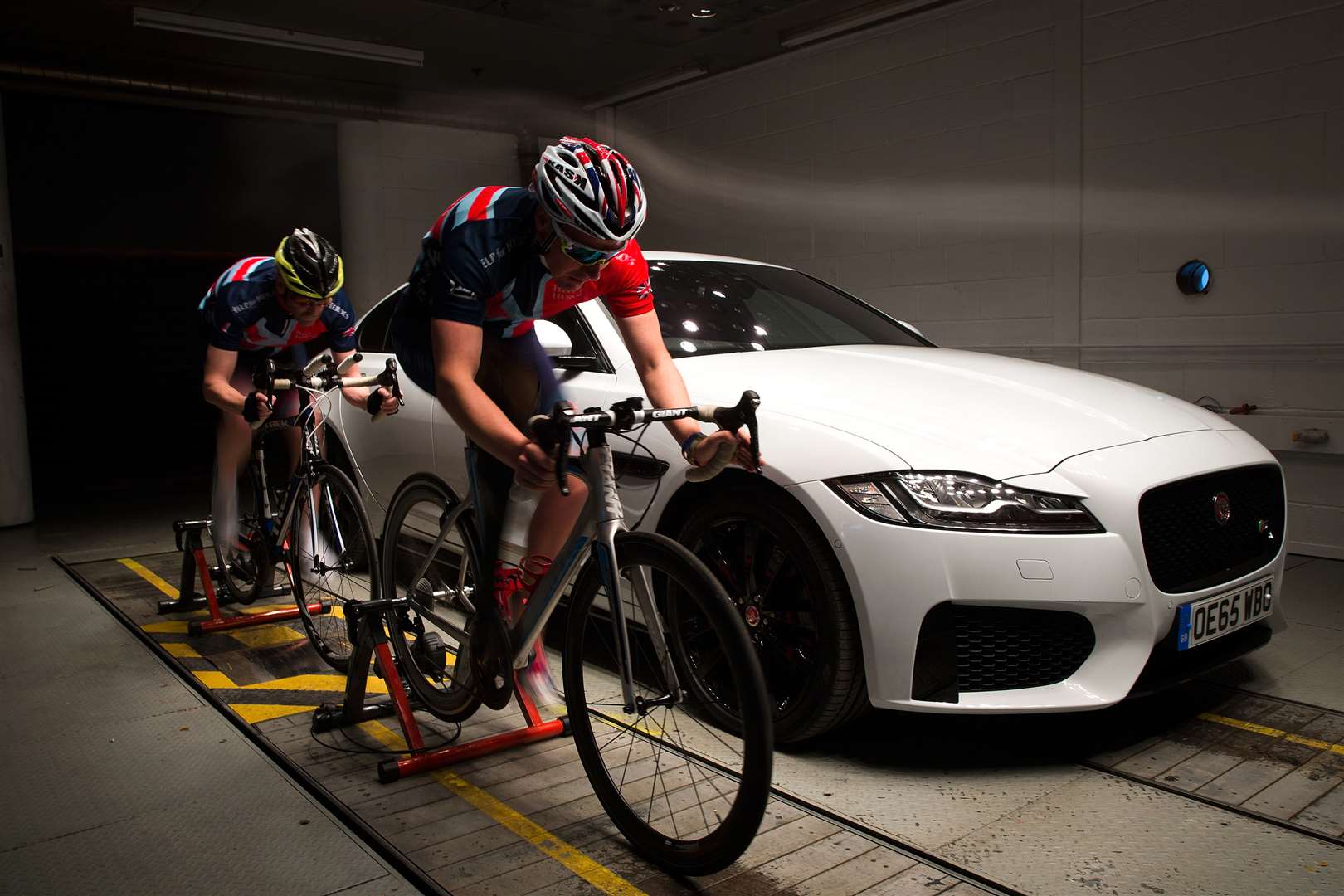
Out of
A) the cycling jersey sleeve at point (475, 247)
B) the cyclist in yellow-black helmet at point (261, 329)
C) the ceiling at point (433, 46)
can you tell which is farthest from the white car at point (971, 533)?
the ceiling at point (433, 46)

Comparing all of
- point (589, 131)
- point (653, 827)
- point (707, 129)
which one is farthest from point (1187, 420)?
point (589, 131)

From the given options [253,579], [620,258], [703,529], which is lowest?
[253,579]

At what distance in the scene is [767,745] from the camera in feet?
5.89

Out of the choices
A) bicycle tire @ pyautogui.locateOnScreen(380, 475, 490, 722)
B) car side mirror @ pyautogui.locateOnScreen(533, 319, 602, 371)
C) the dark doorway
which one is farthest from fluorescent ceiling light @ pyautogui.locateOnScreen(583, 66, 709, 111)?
bicycle tire @ pyautogui.locateOnScreen(380, 475, 490, 722)

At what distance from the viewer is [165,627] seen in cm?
393

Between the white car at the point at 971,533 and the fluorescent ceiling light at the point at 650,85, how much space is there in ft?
17.8

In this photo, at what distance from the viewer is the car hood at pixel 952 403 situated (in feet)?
8.04

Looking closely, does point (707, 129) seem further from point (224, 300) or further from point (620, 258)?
point (620, 258)

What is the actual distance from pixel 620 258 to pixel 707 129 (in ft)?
19.9

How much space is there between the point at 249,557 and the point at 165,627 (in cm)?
39

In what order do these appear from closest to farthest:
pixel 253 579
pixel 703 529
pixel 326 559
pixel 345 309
→ pixel 703 529
pixel 326 559
pixel 345 309
pixel 253 579

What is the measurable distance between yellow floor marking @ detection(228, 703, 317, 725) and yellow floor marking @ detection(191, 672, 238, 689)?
203mm

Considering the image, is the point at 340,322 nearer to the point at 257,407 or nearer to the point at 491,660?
the point at 257,407

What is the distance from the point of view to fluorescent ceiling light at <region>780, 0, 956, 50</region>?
20.3ft
